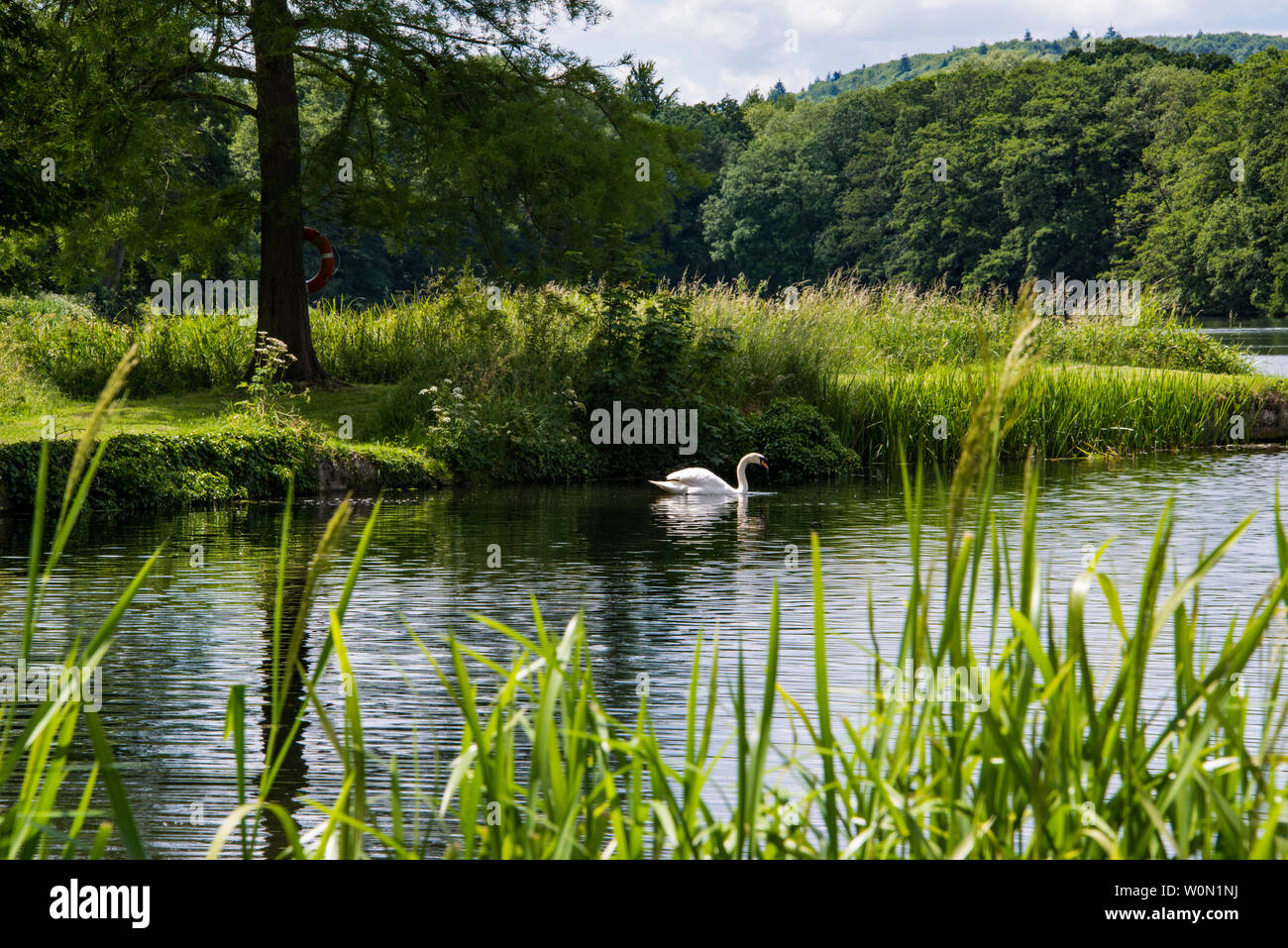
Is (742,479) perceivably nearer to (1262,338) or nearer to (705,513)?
(705,513)

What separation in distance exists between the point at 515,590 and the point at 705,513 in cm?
514

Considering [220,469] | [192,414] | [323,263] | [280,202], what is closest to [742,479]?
[220,469]

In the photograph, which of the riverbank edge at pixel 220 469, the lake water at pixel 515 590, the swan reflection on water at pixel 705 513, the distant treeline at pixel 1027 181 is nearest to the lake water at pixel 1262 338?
the distant treeline at pixel 1027 181

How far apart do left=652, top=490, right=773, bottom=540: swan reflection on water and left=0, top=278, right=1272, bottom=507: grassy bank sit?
215 centimetres

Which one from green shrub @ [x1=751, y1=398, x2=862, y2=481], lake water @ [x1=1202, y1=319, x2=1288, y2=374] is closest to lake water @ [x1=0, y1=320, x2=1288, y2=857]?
green shrub @ [x1=751, y1=398, x2=862, y2=481]

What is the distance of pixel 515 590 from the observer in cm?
900

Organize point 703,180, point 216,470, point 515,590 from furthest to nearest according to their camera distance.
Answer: point 703,180, point 216,470, point 515,590

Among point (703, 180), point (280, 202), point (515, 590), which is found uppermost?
point (703, 180)

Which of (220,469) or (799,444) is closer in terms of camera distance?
(220,469)

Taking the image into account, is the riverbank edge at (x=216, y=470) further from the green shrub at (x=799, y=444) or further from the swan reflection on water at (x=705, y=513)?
the green shrub at (x=799, y=444)

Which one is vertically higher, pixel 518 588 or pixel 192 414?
pixel 192 414

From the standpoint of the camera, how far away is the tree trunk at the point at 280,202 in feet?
57.8
